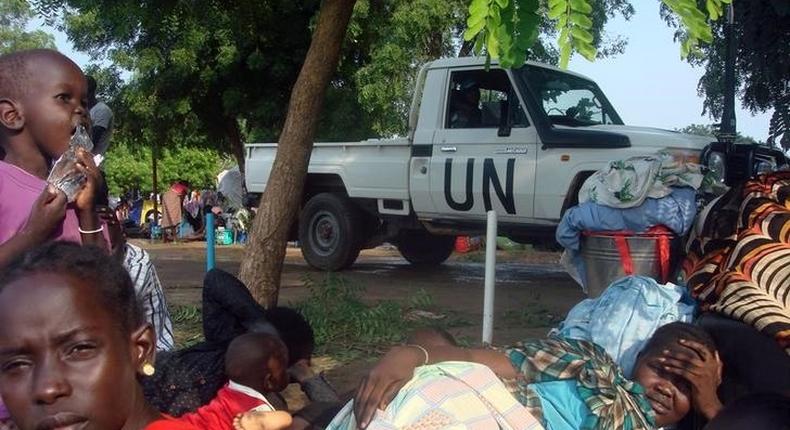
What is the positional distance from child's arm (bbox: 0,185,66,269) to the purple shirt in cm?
5

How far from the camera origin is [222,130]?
18938 millimetres

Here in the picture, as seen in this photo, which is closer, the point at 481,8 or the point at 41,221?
the point at 41,221

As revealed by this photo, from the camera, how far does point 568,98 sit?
871cm

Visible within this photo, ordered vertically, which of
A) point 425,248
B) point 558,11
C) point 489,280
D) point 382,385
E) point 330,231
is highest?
point 558,11

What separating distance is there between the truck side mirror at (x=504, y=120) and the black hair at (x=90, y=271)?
687 cm

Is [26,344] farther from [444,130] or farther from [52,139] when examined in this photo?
[444,130]

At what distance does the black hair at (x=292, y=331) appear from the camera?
149 inches

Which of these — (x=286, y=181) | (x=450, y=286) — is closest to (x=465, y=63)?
(x=450, y=286)

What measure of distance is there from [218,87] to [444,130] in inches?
365

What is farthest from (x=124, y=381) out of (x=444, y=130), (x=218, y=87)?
(x=218, y=87)

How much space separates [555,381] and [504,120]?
609 centimetres

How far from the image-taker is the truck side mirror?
8328 mm

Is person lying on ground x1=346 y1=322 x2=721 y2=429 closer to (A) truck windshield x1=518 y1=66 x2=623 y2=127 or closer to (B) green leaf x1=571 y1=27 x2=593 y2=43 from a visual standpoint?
(B) green leaf x1=571 y1=27 x2=593 y2=43

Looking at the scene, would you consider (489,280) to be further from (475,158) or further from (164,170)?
(164,170)
